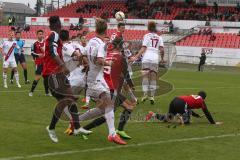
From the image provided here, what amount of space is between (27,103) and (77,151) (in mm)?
6673

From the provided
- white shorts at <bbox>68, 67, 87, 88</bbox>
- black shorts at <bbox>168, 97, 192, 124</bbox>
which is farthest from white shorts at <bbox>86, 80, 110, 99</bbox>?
white shorts at <bbox>68, 67, 87, 88</bbox>

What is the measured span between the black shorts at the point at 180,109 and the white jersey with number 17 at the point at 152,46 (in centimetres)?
364

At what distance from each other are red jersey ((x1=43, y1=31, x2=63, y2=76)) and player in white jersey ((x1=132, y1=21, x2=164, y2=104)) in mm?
5391

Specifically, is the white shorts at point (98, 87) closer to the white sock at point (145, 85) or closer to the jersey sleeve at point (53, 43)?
the jersey sleeve at point (53, 43)

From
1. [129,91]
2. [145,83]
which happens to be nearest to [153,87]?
[145,83]

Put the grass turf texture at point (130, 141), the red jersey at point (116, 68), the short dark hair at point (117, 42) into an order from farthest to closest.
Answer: the short dark hair at point (117, 42) → the red jersey at point (116, 68) → the grass turf texture at point (130, 141)

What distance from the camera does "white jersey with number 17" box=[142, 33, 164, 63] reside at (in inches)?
592

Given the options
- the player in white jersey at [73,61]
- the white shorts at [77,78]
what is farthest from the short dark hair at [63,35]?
Result: the white shorts at [77,78]

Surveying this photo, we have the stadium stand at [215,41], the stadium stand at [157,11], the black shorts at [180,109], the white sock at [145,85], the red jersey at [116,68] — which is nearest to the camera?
the red jersey at [116,68]

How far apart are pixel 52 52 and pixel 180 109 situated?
3.36 metres

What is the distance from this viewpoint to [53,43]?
9.34m

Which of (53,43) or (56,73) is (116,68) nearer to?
(56,73)

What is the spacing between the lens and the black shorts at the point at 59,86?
9.38 meters

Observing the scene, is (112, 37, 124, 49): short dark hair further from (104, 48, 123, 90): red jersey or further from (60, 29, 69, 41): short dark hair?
(60, 29, 69, 41): short dark hair
